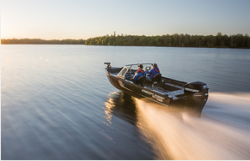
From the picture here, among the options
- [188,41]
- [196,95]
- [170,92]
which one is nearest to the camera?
[196,95]

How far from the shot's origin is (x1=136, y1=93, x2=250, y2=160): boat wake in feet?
14.7

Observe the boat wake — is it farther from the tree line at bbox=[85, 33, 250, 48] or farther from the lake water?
the tree line at bbox=[85, 33, 250, 48]

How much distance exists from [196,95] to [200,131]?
45.0 inches

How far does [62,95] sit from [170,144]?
21.6 ft

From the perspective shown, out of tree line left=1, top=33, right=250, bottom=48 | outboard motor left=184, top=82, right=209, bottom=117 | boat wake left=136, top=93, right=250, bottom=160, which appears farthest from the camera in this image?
tree line left=1, top=33, right=250, bottom=48

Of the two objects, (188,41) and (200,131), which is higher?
(188,41)

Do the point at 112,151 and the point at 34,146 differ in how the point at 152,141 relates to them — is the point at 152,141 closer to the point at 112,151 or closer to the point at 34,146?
the point at 112,151

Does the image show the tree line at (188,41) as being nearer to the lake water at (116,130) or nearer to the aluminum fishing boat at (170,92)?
the lake water at (116,130)

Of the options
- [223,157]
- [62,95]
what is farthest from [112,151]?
[62,95]

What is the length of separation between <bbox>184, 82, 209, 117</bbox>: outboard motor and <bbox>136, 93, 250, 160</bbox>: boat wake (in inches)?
20.3

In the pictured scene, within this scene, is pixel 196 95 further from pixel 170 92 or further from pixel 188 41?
pixel 188 41

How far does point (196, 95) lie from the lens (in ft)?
18.5

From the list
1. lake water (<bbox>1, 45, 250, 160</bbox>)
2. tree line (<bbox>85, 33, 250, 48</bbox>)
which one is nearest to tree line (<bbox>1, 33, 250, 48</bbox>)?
tree line (<bbox>85, 33, 250, 48</bbox>)

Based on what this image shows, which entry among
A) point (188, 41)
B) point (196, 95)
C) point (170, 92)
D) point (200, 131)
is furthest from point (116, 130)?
point (188, 41)
